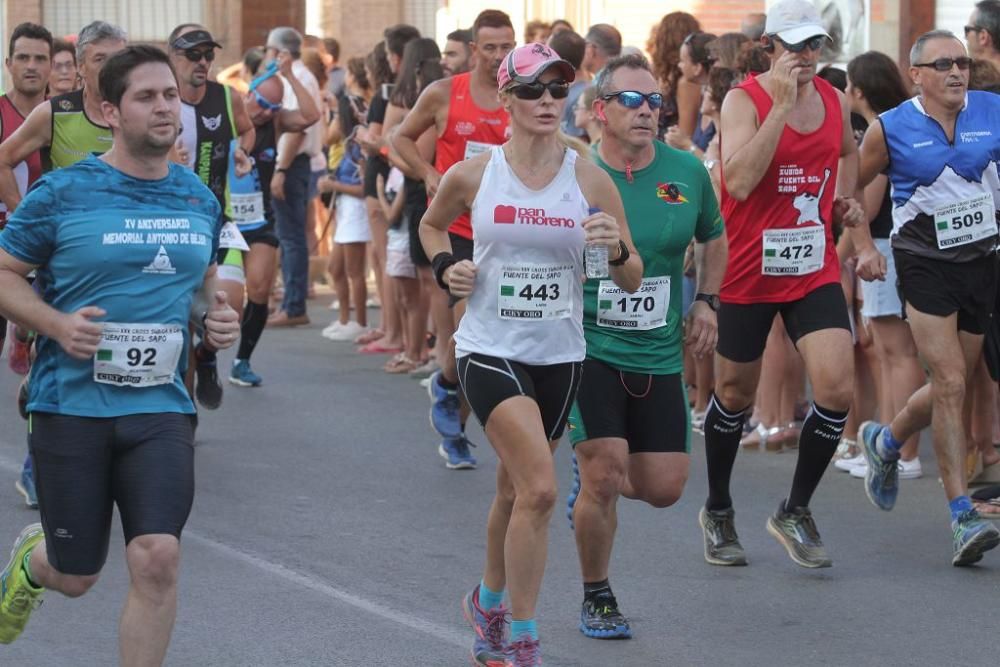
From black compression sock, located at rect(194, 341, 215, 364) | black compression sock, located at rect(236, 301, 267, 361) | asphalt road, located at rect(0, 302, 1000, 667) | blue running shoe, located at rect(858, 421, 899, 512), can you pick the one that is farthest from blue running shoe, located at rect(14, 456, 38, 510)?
blue running shoe, located at rect(858, 421, 899, 512)

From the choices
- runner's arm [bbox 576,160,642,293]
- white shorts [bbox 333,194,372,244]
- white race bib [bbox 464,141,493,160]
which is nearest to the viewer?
runner's arm [bbox 576,160,642,293]

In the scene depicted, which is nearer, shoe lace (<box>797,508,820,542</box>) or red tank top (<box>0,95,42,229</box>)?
shoe lace (<box>797,508,820,542</box>)

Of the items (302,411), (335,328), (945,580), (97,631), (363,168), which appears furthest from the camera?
(335,328)

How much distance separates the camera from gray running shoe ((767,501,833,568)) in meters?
7.29

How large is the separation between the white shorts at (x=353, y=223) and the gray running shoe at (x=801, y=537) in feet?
25.7

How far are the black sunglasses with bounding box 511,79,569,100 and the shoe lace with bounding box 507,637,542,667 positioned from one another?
1668 millimetres

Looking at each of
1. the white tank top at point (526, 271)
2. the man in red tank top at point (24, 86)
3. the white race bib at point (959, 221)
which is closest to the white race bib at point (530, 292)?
the white tank top at point (526, 271)

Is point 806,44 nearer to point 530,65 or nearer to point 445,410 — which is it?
point 530,65

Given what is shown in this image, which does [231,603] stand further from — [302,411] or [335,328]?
[335,328]

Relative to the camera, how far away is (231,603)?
22.1 ft

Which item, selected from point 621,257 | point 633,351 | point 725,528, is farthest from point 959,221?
point 621,257

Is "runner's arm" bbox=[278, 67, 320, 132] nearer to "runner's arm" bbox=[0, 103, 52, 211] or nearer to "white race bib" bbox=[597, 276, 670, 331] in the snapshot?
"runner's arm" bbox=[0, 103, 52, 211]

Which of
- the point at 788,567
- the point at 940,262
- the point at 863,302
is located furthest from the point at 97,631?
the point at 863,302

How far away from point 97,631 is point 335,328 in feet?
29.2
